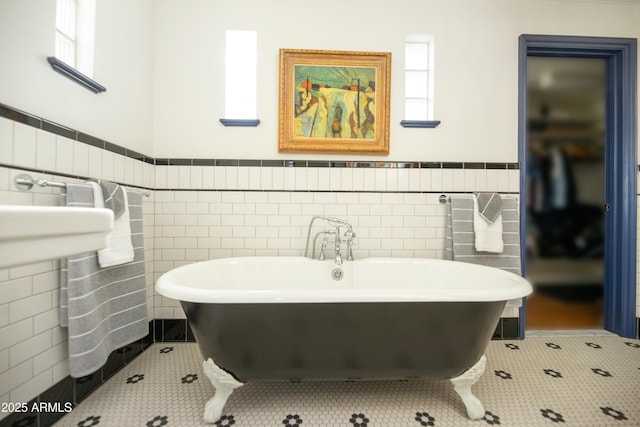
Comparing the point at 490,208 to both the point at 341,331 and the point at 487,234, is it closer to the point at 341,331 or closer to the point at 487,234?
the point at 487,234

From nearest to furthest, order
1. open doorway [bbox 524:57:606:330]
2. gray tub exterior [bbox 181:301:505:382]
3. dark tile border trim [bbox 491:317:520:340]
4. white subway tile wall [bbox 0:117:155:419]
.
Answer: white subway tile wall [bbox 0:117:155:419] < gray tub exterior [bbox 181:301:505:382] < dark tile border trim [bbox 491:317:520:340] < open doorway [bbox 524:57:606:330]

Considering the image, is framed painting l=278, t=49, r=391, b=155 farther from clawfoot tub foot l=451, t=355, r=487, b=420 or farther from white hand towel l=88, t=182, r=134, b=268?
clawfoot tub foot l=451, t=355, r=487, b=420

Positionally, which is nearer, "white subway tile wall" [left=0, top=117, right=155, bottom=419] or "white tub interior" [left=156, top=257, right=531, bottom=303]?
"white subway tile wall" [left=0, top=117, right=155, bottom=419]

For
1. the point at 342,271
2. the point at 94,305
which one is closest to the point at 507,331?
the point at 342,271

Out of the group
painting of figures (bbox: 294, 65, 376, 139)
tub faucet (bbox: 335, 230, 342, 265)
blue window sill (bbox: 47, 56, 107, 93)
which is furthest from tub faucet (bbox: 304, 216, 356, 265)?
Result: blue window sill (bbox: 47, 56, 107, 93)

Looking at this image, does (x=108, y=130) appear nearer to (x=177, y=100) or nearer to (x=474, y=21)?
(x=177, y=100)

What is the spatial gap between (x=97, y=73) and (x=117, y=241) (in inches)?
36.2

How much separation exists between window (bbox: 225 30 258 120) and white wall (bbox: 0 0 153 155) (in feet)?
1.72

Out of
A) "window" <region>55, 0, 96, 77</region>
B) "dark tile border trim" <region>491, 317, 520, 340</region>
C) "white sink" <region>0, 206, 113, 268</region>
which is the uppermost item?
"window" <region>55, 0, 96, 77</region>

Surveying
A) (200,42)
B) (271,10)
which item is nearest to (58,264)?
(200,42)

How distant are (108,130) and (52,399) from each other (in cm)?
133

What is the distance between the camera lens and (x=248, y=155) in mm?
2023

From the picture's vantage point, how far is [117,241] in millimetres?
1412

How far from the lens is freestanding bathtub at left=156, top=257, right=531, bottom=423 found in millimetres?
1126
